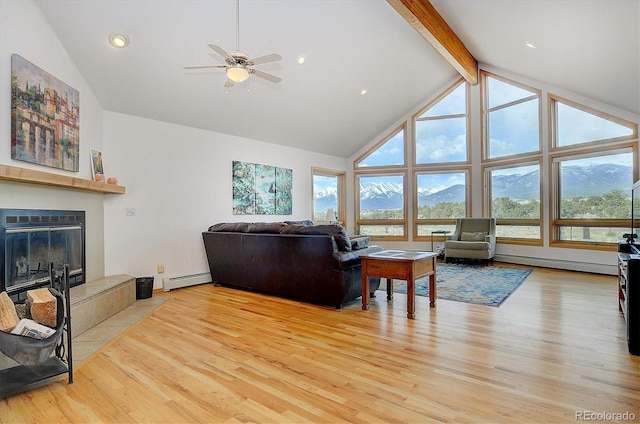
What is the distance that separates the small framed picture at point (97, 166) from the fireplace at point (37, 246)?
48cm

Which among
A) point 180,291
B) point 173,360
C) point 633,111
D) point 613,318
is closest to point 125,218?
point 180,291

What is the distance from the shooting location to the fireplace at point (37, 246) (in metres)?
2.90

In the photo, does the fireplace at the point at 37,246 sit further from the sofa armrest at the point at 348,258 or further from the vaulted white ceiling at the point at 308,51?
the sofa armrest at the point at 348,258

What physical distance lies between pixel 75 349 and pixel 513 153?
7.68 m

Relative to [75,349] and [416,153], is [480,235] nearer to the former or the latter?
[416,153]

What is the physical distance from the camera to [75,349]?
8.94 ft

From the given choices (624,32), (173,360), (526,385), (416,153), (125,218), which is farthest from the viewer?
(416,153)

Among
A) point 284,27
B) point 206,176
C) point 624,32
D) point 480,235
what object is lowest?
point 480,235

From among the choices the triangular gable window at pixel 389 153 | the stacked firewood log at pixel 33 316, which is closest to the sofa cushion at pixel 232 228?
the stacked firewood log at pixel 33 316

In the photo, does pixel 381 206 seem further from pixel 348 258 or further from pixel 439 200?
pixel 348 258

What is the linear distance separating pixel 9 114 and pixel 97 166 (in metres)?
1.36

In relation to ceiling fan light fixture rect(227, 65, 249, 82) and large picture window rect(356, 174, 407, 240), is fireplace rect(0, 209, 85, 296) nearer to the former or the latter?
ceiling fan light fixture rect(227, 65, 249, 82)

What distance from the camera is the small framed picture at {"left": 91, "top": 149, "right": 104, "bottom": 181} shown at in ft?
13.5

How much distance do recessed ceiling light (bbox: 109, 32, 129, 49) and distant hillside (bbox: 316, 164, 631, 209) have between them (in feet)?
16.7
